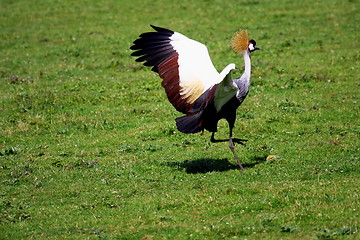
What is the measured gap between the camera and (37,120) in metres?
13.6

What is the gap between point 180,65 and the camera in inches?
412

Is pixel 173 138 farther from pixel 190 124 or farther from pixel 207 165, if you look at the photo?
pixel 190 124

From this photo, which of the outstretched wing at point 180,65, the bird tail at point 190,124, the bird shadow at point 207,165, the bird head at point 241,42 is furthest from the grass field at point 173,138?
the bird head at point 241,42

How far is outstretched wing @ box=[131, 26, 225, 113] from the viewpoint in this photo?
10.2m

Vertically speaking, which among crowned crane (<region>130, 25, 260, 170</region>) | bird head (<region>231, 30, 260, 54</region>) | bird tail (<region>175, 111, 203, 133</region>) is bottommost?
bird tail (<region>175, 111, 203, 133</region>)

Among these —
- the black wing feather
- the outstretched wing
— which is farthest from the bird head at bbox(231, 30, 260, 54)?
the black wing feather

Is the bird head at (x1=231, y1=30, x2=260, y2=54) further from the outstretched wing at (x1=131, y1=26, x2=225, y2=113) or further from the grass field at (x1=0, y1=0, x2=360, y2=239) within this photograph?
the grass field at (x1=0, y1=0, x2=360, y2=239)

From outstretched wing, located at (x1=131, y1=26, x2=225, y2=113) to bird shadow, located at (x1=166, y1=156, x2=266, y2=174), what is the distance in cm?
105

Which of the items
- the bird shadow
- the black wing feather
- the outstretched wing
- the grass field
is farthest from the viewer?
the black wing feather

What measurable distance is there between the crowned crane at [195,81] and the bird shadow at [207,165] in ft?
1.10

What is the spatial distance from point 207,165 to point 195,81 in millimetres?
1621

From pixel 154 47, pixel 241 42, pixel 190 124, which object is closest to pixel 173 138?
pixel 154 47

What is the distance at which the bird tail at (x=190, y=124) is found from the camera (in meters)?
9.50

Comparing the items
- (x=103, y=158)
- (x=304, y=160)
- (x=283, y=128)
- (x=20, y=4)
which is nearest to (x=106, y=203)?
(x=103, y=158)
